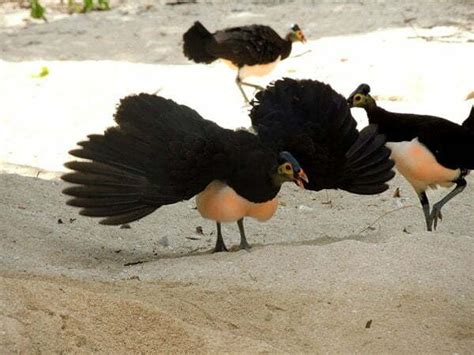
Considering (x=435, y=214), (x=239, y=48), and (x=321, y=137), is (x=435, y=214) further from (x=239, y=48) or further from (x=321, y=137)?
(x=239, y=48)

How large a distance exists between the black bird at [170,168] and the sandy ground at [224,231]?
298mm

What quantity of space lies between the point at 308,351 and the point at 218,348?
1.39 feet

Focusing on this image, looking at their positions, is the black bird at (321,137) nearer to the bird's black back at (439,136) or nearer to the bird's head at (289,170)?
the bird's head at (289,170)

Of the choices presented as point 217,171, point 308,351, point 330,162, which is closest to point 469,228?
point 330,162

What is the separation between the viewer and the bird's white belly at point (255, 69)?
929 cm

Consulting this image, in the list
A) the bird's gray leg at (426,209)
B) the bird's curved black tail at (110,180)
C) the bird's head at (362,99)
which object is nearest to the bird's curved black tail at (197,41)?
the bird's head at (362,99)

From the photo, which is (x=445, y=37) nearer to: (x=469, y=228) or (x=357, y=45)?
(x=357, y=45)

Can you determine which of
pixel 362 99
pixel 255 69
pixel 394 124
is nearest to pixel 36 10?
pixel 255 69

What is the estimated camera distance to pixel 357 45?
1020cm

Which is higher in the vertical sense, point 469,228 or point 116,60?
point 469,228

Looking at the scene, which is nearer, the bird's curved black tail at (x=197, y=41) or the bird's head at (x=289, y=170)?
the bird's head at (x=289, y=170)

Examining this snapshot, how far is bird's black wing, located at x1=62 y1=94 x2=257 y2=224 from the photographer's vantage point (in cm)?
473

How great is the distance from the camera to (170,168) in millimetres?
4914

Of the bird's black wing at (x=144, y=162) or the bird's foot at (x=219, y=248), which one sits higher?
the bird's black wing at (x=144, y=162)
